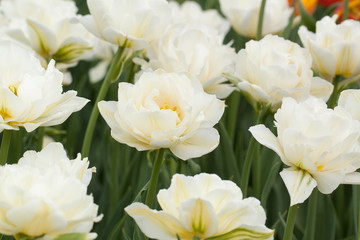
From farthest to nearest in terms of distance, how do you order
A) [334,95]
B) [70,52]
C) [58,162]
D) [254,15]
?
[254,15] → [70,52] → [334,95] → [58,162]

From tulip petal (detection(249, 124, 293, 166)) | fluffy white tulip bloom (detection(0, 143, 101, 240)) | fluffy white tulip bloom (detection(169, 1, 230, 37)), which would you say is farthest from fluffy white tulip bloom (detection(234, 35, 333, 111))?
fluffy white tulip bloom (detection(169, 1, 230, 37))

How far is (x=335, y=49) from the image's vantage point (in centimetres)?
95

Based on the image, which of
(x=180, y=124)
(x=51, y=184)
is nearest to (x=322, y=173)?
(x=180, y=124)

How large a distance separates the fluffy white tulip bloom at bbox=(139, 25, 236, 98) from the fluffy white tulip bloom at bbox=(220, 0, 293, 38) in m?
0.37

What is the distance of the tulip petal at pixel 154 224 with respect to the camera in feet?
2.13

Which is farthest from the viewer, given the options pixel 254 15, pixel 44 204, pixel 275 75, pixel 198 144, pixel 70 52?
pixel 254 15

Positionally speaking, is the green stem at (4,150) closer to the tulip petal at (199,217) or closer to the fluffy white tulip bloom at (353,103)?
the tulip petal at (199,217)

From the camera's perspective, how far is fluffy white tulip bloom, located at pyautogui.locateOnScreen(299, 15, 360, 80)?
0.95 m

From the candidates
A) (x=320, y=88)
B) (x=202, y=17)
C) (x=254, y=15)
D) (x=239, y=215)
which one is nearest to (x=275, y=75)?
(x=320, y=88)

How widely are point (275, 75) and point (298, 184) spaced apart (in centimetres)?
20

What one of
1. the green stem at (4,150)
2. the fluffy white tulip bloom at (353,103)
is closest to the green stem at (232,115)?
the fluffy white tulip bloom at (353,103)

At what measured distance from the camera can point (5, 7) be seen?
1287mm

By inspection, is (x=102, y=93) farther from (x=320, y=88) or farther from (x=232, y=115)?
(x=232, y=115)

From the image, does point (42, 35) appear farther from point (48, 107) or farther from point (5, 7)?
point (48, 107)
